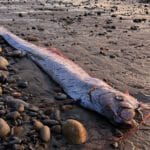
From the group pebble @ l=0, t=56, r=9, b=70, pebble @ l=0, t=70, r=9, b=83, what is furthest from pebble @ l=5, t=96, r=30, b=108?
pebble @ l=0, t=56, r=9, b=70

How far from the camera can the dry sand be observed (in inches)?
241

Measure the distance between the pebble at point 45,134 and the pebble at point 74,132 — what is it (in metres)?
0.19

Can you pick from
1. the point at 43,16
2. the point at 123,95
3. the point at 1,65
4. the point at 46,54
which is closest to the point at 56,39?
the point at 46,54

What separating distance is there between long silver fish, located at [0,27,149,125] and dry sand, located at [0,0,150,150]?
0.16 meters

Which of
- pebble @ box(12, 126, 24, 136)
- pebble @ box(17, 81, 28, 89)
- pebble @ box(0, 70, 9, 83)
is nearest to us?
pebble @ box(12, 126, 24, 136)

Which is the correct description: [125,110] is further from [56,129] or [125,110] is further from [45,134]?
[45,134]

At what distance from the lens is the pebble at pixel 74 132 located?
5.52 meters

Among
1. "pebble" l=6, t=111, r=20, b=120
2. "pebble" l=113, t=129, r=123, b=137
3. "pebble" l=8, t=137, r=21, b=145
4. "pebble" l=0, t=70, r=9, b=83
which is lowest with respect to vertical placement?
"pebble" l=113, t=129, r=123, b=137

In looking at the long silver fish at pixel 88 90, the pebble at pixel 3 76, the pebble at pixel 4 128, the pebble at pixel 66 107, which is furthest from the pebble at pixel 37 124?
the pebble at pixel 3 76

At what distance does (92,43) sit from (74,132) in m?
5.94

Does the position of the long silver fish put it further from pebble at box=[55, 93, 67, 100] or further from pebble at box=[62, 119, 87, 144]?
pebble at box=[62, 119, 87, 144]

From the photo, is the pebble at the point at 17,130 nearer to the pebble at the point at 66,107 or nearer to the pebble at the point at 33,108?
the pebble at the point at 33,108

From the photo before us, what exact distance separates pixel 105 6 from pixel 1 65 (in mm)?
12749

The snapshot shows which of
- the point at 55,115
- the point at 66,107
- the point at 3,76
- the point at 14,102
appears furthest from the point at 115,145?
the point at 3,76
